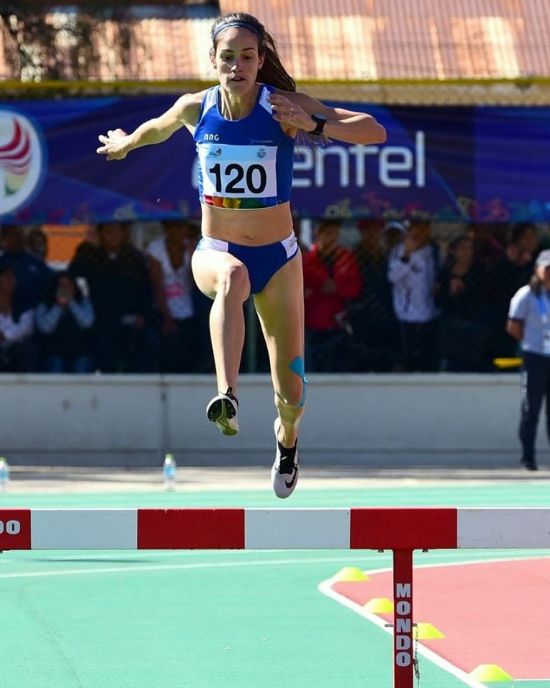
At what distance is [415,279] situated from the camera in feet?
53.9

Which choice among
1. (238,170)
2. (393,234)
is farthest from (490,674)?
(393,234)

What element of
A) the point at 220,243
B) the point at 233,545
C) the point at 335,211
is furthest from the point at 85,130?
the point at 233,545

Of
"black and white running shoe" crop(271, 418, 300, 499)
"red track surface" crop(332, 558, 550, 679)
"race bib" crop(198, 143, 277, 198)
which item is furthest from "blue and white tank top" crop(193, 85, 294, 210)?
"red track surface" crop(332, 558, 550, 679)

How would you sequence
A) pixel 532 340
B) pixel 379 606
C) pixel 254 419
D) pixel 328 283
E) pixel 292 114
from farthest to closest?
pixel 254 419 < pixel 328 283 < pixel 532 340 < pixel 379 606 < pixel 292 114

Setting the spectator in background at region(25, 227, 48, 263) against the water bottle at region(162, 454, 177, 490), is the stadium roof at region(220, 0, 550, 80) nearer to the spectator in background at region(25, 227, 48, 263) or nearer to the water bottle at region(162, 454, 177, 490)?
the spectator in background at region(25, 227, 48, 263)

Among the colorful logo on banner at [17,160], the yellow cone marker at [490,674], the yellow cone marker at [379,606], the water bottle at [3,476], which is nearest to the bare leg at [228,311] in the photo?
the yellow cone marker at [490,674]

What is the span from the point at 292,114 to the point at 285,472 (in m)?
1.79

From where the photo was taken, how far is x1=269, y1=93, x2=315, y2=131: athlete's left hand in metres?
7.06

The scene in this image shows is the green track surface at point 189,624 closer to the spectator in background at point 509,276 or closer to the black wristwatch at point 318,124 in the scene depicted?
the black wristwatch at point 318,124

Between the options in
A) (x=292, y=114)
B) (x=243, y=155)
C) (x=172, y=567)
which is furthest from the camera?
(x=172, y=567)

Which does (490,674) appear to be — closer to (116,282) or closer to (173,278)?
(173,278)

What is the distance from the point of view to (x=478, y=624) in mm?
8930

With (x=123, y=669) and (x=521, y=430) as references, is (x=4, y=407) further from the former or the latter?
(x=123, y=669)

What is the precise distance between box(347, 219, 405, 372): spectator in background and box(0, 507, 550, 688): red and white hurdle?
9957 millimetres
